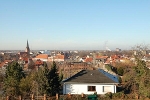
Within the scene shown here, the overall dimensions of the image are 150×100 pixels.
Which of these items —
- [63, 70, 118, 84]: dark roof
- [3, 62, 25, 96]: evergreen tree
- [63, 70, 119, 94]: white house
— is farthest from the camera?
[63, 70, 118, 84]: dark roof

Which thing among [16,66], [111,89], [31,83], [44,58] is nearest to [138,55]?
[111,89]

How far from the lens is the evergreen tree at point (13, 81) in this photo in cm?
2239

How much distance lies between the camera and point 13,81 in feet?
75.7

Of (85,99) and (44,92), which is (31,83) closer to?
(44,92)

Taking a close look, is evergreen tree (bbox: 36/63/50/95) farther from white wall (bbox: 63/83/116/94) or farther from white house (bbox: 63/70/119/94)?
white wall (bbox: 63/83/116/94)

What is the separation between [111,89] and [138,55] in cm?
465

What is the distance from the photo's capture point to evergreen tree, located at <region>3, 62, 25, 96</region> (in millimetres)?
22391

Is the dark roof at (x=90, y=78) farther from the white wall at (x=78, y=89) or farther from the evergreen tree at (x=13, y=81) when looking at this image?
the evergreen tree at (x=13, y=81)

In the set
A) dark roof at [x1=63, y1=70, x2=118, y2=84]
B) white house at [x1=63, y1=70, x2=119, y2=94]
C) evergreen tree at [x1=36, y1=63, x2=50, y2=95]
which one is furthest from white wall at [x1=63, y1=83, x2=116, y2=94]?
evergreen tree at [x1=36, y1=63, x2=50, y2=95]

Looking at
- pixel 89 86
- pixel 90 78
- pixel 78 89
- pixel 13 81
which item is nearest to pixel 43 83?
pixel 13 81

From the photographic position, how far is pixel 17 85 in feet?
75.5

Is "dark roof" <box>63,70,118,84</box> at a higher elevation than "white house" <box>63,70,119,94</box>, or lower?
higher

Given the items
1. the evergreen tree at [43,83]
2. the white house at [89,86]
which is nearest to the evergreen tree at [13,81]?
the evergreen tree at [43,83]

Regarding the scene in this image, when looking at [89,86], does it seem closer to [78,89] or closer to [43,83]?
[78,89]
